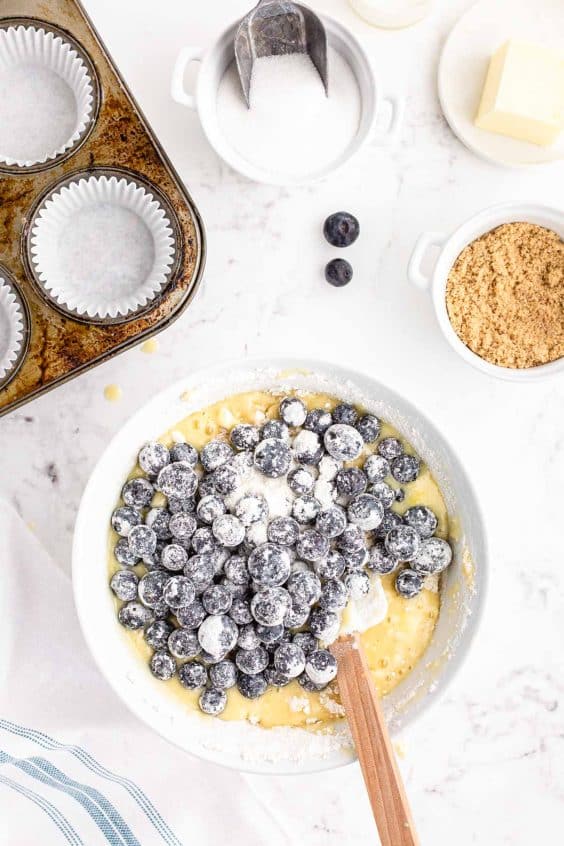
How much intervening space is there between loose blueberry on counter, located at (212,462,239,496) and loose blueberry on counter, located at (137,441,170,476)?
0.32ft

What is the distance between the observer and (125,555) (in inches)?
55.9

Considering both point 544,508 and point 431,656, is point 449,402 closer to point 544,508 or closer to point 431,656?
point 544,508

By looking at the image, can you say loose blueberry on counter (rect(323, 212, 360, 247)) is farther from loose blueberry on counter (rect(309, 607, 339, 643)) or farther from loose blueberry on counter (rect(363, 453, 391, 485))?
loose blueberry on counter (rect(309, 607, 339, 643))

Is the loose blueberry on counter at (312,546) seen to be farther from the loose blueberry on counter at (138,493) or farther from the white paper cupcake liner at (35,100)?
the white paper cupcake liner at (35,100)

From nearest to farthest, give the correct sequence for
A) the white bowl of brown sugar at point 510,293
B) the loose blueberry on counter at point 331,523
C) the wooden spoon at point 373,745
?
the wooden spoon at point 373,745 → the loose blueberry on counter at point 331,523 → the white bowl of brown sugar at point 510,293

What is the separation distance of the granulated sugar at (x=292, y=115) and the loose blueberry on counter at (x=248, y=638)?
2.74 feet

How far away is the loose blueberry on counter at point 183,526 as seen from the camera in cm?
140

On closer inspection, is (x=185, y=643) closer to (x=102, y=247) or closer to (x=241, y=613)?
(x=241, y=613)

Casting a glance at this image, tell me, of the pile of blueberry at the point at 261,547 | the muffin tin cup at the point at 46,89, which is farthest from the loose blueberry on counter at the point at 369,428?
the muffin tin cup at the point at 46,89

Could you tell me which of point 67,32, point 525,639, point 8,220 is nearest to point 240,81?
point 67,32

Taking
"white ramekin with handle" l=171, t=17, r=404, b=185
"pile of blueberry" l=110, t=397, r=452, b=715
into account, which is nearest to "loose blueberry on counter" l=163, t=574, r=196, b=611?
"pile of blueberry" l=110, t=397, r=452, b=715

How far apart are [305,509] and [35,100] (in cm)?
97

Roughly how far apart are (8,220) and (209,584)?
2.51ft

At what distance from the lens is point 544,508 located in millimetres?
1649
